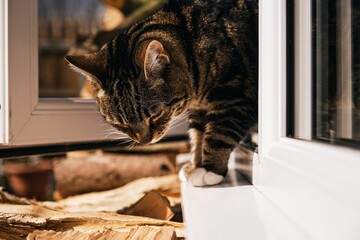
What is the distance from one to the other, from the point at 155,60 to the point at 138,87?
0.31 feet

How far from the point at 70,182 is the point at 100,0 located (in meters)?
0.93

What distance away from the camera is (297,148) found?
1.90 ft

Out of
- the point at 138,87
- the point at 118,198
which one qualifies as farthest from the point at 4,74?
the point at 118,198

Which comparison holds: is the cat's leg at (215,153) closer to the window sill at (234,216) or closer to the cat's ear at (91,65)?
the window sill at (234,216)

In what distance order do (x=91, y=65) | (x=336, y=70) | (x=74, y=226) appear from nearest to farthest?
(x=336, y=70)
(x=74, y=226)
(x=91, y=65)

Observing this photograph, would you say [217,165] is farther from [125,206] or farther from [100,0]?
[100,0]

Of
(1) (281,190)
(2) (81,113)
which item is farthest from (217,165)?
(2) (81,113)

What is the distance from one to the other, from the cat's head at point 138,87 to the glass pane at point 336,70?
51 cm

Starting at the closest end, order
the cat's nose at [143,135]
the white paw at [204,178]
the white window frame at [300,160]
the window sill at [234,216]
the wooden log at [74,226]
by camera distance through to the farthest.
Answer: the white window frame at [300,160], the window sill at [234,216], the wooden log at [74,226], the white paw at [204,178], the cat's nose at [143,135]

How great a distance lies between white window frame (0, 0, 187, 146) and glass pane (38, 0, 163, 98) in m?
0.10

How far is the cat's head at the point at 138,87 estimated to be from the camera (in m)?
1.05

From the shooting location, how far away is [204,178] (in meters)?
0.98

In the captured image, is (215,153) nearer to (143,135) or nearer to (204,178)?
(204,178)

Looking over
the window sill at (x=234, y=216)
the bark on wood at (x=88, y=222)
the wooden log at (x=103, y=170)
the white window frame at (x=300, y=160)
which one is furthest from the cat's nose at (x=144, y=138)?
the wooden log at (x=103, y=170)
